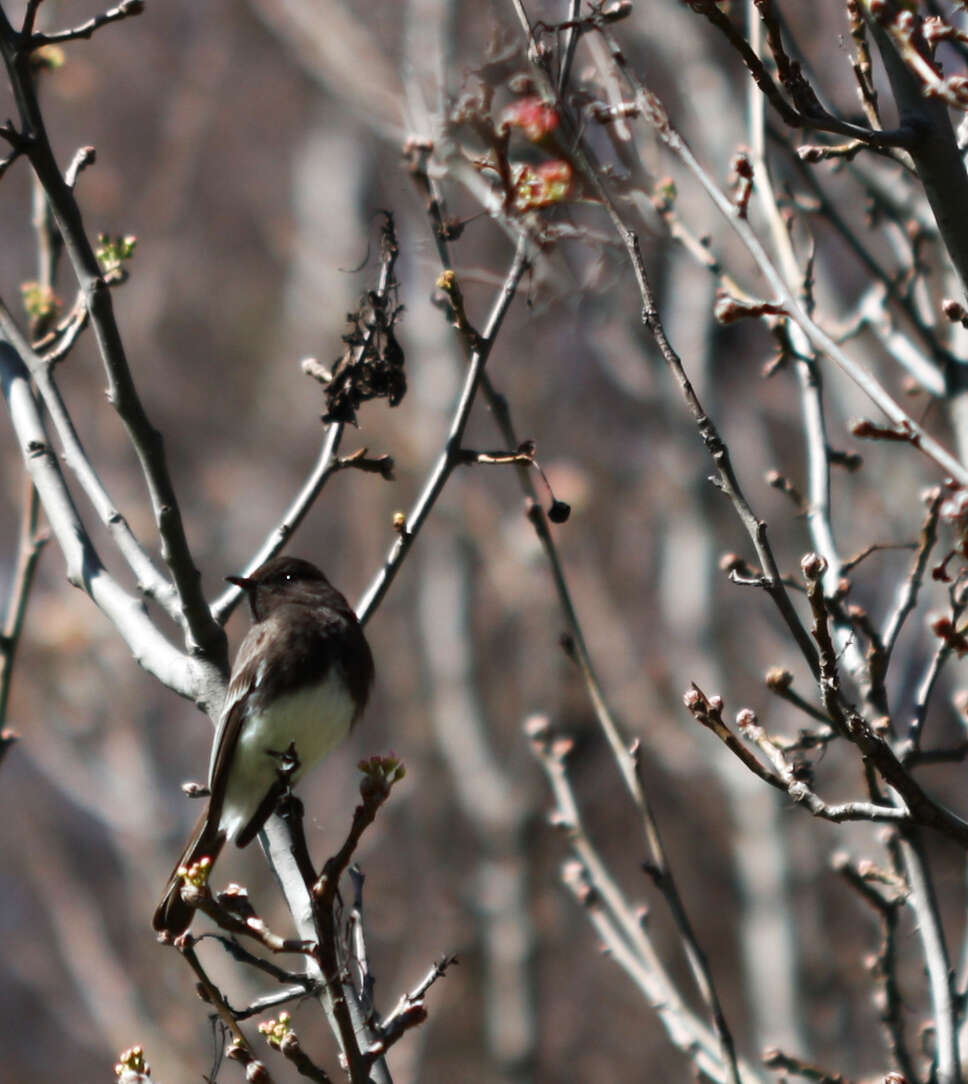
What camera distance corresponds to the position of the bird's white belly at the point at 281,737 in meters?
2.80

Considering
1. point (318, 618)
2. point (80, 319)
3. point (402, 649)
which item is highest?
point (402, 649)

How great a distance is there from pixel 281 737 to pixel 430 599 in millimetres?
6618

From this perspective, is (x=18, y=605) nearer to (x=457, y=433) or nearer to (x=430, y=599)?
(x=457, y=433)

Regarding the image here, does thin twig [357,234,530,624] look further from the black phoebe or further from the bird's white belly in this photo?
the bird's white belly

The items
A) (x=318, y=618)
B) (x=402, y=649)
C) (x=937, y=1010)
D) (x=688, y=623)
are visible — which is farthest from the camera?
(x=402, y=649)

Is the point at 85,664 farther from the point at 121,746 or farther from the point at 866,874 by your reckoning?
the point at 866,874

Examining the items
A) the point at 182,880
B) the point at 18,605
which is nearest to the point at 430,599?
the point at 18,605

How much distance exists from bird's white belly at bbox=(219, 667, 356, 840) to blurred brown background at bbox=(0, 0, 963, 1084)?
2213 mm

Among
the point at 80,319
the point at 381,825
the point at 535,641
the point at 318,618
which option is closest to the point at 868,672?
the point at 318,618

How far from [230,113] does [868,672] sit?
13896 millimetres

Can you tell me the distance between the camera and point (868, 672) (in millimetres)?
2561

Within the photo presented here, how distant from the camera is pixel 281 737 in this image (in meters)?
2.98

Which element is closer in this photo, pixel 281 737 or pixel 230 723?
pixel 230 723

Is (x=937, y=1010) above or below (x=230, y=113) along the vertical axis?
below
